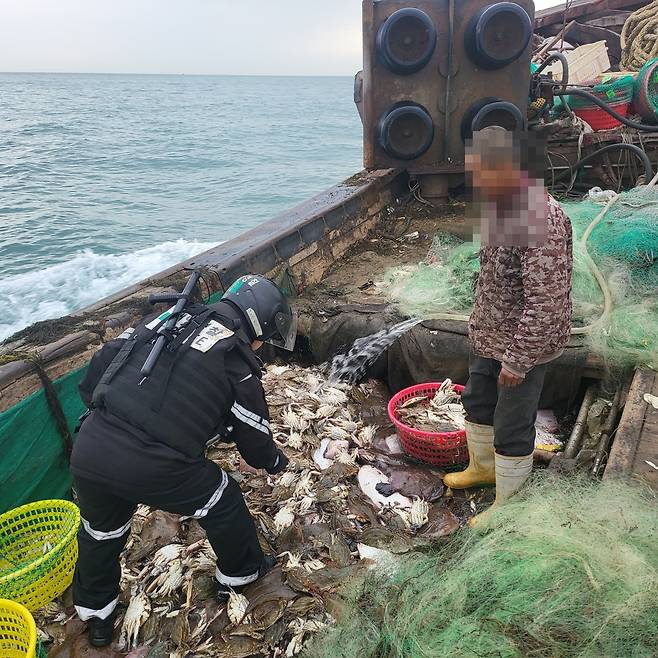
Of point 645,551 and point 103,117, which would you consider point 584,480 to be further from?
point 103,117

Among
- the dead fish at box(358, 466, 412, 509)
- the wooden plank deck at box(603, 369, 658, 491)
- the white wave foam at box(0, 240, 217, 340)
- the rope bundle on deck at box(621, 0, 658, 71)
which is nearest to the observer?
the wooden plank deck at box(603, 369, 658, 491)

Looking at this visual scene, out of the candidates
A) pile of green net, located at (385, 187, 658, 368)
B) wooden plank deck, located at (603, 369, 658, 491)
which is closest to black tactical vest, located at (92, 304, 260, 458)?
wooden plank deck, located at (603, 369, 658, 491)

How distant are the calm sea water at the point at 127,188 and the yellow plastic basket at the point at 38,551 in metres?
6.99

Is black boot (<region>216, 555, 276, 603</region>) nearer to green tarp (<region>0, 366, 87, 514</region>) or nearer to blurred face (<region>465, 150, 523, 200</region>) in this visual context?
green tarp (<region>0, 366, 87, 514</region>)

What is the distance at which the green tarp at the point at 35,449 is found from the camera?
3.25 m

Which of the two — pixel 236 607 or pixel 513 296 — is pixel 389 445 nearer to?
pixel 236 607

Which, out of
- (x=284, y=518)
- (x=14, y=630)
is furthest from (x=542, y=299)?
(x=14, y=630)

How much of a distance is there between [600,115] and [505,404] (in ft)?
24.4

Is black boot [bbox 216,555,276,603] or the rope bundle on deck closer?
black boot [bbox 216,555,276,603]

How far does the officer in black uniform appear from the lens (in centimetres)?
239

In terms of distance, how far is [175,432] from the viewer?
94.7 inches

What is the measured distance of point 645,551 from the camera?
2.23 meters

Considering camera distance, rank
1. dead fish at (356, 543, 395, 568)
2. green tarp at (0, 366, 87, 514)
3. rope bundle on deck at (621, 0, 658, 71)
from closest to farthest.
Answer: dead fish at (356, 543, 395, 568)
green tarp at (0, 366, 87, 514)
rope bundle on deck at (621, 0, 658, 71)

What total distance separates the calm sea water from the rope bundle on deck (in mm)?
10453
